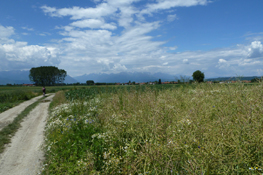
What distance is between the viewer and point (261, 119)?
340cm

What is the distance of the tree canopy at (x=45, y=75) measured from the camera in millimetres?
121875

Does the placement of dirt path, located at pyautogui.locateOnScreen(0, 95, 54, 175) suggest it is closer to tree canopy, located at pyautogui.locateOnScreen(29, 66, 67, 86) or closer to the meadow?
the meadow

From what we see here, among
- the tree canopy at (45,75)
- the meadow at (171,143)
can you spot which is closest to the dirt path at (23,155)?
the meadow at (171,143)

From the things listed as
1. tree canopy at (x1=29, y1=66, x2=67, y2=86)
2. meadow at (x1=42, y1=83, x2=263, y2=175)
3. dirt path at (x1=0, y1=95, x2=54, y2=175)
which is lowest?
Answer: dirt path at (x1=0, y1=95, x2=54, y2=175)

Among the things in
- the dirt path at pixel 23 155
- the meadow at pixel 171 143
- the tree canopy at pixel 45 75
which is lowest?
the dirt path at pixel 23 155

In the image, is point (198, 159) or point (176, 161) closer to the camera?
point (198, 159)

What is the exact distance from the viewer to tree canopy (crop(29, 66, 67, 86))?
121875mm

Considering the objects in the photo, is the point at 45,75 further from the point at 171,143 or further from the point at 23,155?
the point at 171,143

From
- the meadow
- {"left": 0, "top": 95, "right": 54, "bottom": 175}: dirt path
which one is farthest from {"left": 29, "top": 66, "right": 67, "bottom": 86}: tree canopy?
the meadow

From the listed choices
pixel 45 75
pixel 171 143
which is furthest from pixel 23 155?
pixel 45 75

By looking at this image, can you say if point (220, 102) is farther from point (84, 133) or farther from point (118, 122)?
point (84, 133)

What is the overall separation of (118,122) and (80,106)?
5.35 metres

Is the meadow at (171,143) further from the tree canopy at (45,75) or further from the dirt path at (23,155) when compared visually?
the tree canopy at (45,75)

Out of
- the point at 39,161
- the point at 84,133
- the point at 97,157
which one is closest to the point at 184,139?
the point at 97,157
